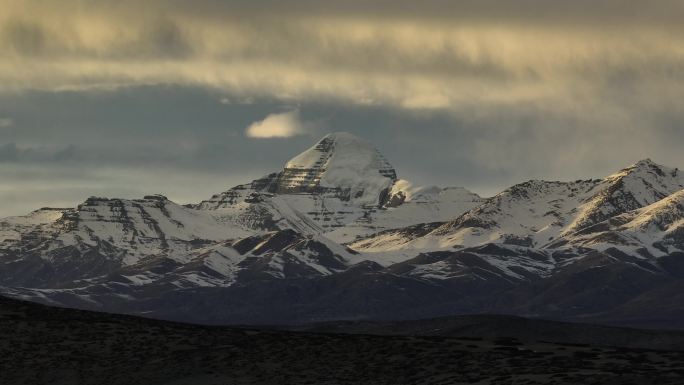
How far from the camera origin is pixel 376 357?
128 metres

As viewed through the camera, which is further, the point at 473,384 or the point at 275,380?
the point at 275,380

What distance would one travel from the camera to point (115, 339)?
456 ft

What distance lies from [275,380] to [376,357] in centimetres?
920

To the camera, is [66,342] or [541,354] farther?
[66,342]

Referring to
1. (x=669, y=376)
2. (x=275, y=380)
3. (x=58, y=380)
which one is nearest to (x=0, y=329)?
(x=58, y=380)

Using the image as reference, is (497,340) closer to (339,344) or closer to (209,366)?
(339,344)

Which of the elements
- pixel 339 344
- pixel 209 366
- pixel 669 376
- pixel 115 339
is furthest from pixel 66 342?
pixel 669 376

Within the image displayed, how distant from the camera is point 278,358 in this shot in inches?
5143

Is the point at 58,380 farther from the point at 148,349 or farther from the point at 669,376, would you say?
the point at 669,376

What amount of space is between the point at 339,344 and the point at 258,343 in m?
7.48

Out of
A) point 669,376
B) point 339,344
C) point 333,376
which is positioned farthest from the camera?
point 339,344

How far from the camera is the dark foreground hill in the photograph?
384 ft

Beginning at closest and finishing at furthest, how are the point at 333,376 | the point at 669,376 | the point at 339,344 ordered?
the point at 669,376 < the point at 333,376 < the point at 339,344

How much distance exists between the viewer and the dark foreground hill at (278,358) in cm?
11700
